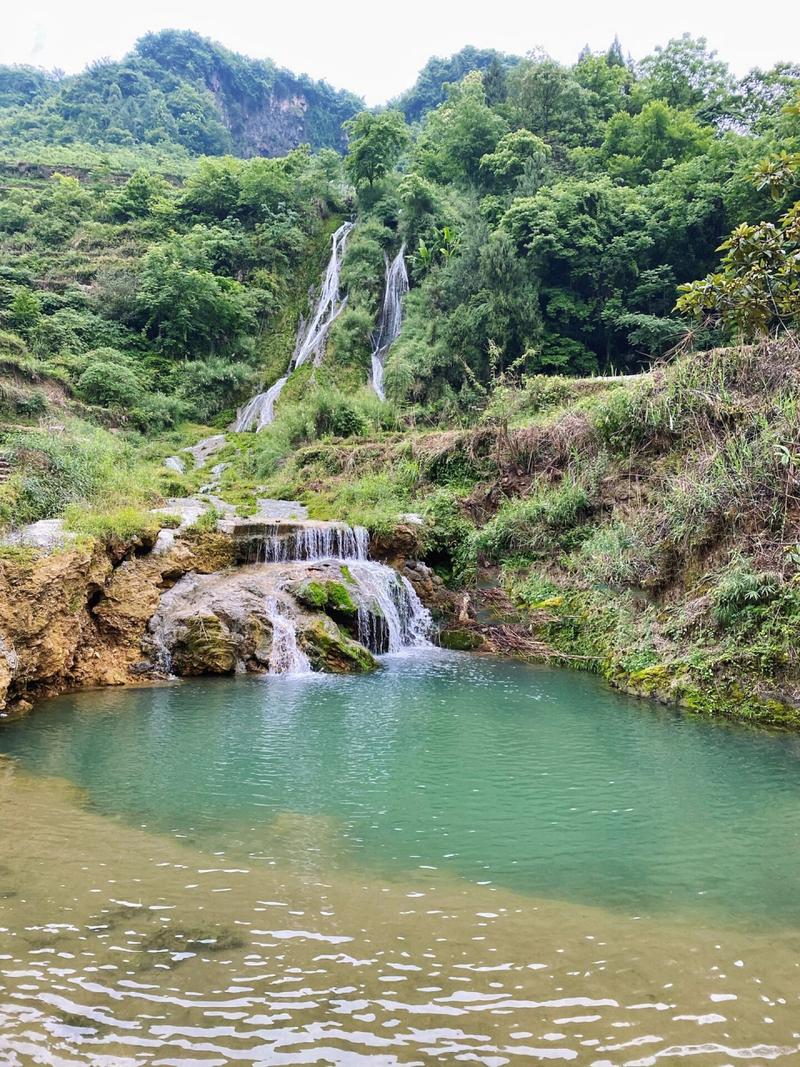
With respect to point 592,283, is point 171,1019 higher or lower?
lower

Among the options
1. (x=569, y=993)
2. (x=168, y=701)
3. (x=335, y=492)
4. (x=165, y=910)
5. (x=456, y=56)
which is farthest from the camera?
(x=456, y=56)

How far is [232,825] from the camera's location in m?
4.93

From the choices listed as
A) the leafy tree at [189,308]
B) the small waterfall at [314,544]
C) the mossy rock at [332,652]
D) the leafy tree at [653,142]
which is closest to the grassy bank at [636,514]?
Result: the small waterfall at [314,544]

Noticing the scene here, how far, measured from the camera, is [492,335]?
22.3 meters

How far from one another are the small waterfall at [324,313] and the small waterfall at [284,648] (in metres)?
18.9

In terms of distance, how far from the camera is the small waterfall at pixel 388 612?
1215cm

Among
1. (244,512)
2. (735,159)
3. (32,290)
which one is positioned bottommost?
(244,512)

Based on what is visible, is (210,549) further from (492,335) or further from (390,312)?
(390,312)

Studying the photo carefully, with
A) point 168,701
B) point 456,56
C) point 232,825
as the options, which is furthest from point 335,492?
point 456,56

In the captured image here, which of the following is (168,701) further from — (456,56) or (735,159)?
(456,56)

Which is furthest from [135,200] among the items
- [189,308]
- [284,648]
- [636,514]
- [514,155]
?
[636,514]

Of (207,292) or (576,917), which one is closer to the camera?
(576,917)

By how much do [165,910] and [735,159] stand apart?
28.2 m

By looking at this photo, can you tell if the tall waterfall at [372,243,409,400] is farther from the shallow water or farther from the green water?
the shallow water
